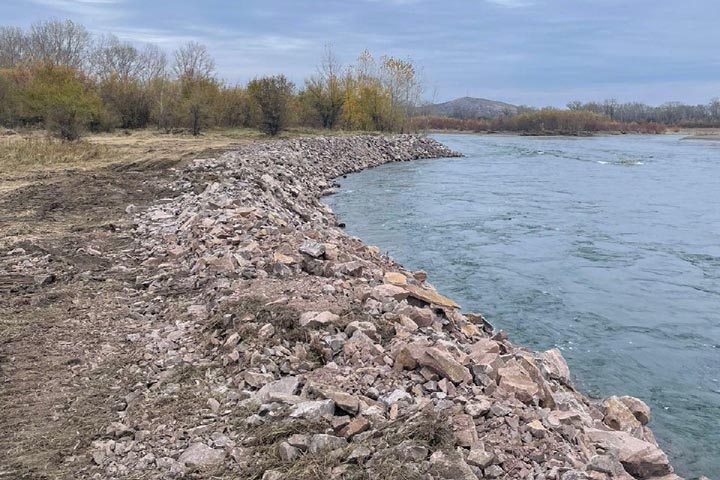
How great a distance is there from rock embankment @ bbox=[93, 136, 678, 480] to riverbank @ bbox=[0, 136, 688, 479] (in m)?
0.01

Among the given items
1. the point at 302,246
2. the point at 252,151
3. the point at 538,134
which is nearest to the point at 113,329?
the point at 302,246

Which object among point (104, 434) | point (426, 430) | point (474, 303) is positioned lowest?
point (474, 303)

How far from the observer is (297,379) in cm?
389

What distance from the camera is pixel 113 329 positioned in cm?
513

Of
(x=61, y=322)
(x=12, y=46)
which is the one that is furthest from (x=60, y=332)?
(x=12, y=46)

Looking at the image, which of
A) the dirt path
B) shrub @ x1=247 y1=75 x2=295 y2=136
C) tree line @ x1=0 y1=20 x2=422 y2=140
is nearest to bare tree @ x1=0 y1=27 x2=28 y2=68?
tree line @ x1=0 y1=20 x2=422 y2=140

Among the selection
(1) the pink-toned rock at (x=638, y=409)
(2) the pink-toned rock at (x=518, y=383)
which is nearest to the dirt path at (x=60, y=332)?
(2) the pink-toned rock at (x=518, y=383)

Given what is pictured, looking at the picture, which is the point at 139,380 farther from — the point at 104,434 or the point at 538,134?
the point at 538,134

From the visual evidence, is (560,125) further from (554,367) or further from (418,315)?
(418,315)

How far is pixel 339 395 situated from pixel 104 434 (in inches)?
55.2

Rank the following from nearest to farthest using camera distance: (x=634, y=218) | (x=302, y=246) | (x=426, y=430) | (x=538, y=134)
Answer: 1. (x=426, y=430)
2. (x=302, y=246)
3. (x=634, y=218)
4. (x=538, y=134)

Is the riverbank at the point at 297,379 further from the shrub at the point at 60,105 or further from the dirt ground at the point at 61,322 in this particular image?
the shrub at the point at 60,105

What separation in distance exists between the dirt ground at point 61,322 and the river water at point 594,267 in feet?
14.3

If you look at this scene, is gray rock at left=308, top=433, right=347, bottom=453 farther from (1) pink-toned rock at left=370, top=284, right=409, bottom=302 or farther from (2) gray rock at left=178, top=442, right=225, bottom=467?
(1) pink-toned rock at left=370, top=284, right=409, bottom=302
